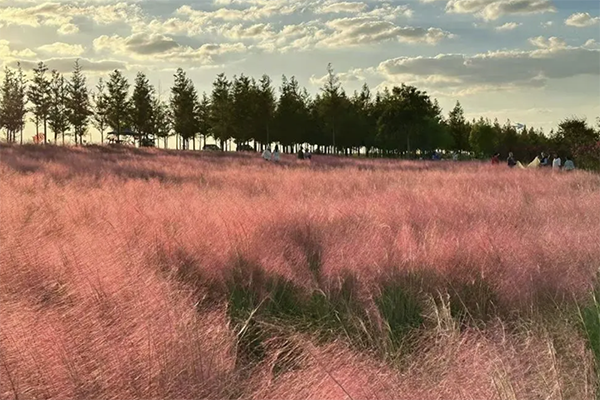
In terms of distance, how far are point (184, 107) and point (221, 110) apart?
4.18 meters

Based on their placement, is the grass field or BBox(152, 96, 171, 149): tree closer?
the grass field

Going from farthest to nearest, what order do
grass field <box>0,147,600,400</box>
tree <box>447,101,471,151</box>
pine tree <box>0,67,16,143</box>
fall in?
tree <box>447,101,471,151</box> < pine tree <box>0,67,16,143</box> < grass field <box>0,147,600,400</box>

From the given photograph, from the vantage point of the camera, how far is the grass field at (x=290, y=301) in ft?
9.92

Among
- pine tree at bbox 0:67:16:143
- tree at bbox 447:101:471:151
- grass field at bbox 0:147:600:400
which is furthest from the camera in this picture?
tree at bbox 447:101:471:151

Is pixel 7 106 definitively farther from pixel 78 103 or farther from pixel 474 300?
pixel 474 300

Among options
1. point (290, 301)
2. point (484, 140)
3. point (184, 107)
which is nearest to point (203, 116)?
point (184, 107)

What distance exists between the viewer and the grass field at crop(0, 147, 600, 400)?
9.92 feet

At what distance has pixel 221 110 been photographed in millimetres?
58031

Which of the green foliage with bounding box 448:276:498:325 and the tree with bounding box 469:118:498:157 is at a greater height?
the tree with bounding box 469:118:498:157

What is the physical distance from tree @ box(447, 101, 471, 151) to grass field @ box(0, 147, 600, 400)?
→ 7172 centimetres

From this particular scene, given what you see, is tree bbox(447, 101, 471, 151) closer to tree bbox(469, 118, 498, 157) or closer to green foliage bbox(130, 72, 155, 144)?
tree bbox(469, 118, 498, 157)

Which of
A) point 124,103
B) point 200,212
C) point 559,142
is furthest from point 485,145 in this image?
point 200,212

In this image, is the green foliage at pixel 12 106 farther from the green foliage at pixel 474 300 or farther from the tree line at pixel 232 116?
the green foliage at pixel 474 300

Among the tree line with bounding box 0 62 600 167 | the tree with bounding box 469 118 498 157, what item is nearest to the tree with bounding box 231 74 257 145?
the tree line with bounding box 0 62 600 167
